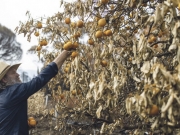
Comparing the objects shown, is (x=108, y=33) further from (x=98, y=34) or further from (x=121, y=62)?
(x=121, y=62)

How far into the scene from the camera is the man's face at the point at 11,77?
8.50 feet

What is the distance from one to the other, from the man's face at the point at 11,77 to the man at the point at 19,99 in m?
0.04

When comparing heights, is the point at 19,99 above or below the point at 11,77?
below

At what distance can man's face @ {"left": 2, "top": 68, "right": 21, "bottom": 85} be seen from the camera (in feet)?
8.50

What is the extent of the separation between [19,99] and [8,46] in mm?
30464

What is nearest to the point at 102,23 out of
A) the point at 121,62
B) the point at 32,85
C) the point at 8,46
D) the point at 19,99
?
the point at 121,62

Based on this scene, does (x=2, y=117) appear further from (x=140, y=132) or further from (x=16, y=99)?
(x=140, y=132)

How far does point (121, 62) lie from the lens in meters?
2.33

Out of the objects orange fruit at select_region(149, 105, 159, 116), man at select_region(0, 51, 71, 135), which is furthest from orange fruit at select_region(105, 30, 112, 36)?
orange fruit at select_region(149, 105, 159, 116)

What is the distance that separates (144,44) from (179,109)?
17.9 inches

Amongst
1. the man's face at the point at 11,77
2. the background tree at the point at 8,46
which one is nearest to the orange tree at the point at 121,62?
the man's face at the point at 11,77

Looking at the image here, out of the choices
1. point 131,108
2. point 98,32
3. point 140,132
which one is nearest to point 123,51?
point 98,32

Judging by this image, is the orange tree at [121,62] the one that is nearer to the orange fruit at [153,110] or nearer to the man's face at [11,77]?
the orange fruit at [153,110]

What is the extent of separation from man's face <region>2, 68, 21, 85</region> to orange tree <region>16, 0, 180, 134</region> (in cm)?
49
